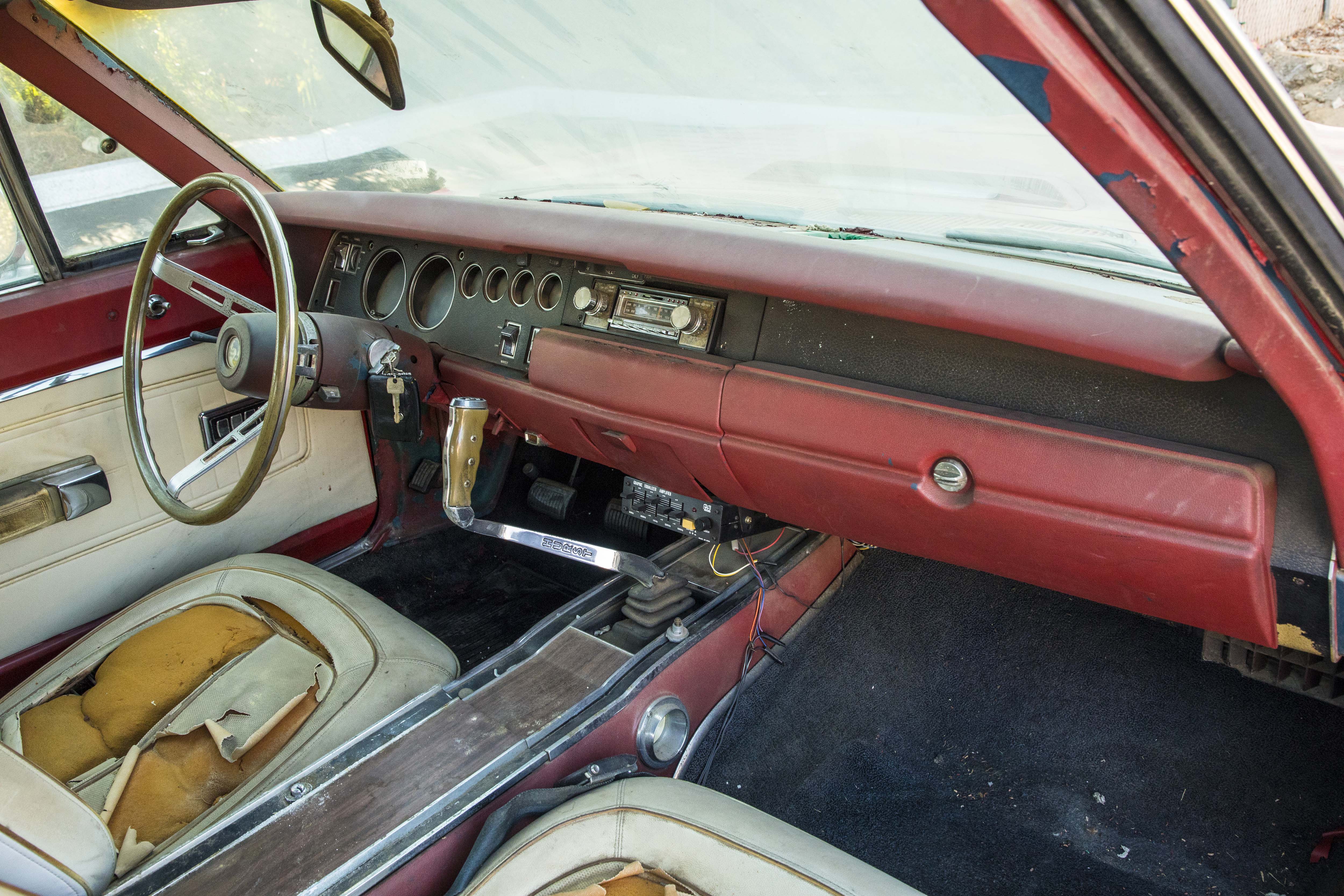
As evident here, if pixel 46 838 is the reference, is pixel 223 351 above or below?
above

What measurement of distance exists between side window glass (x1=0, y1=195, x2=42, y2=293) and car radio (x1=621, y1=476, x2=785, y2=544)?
1298 millimetres

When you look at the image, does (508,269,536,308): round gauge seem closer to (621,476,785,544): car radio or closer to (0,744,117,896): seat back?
(621,476,785,544): car radio

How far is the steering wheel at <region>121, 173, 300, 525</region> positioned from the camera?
4.63 ft

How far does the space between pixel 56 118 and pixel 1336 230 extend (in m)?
2.16

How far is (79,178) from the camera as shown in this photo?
1.83 meters

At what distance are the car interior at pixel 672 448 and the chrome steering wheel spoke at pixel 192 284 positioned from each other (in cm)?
1

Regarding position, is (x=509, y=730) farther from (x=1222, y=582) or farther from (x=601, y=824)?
(x=1222, y=582)

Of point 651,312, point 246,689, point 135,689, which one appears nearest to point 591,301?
point 651,312

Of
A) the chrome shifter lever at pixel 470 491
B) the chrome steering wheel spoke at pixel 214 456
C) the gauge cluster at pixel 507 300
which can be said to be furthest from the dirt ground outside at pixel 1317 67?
the chrome steering wheel spoke at pixel 214 456

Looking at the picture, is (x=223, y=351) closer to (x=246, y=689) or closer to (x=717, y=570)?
(x=246, y=689)

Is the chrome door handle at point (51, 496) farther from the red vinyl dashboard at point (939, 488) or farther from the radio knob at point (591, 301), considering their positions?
the radio knob at point (591, 301)

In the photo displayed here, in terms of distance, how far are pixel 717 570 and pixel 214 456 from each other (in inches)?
40.1

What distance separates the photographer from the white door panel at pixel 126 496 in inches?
66.1

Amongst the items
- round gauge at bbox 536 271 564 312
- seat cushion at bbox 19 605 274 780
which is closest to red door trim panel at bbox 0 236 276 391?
seat cushion at bbox 19 605 274 780
